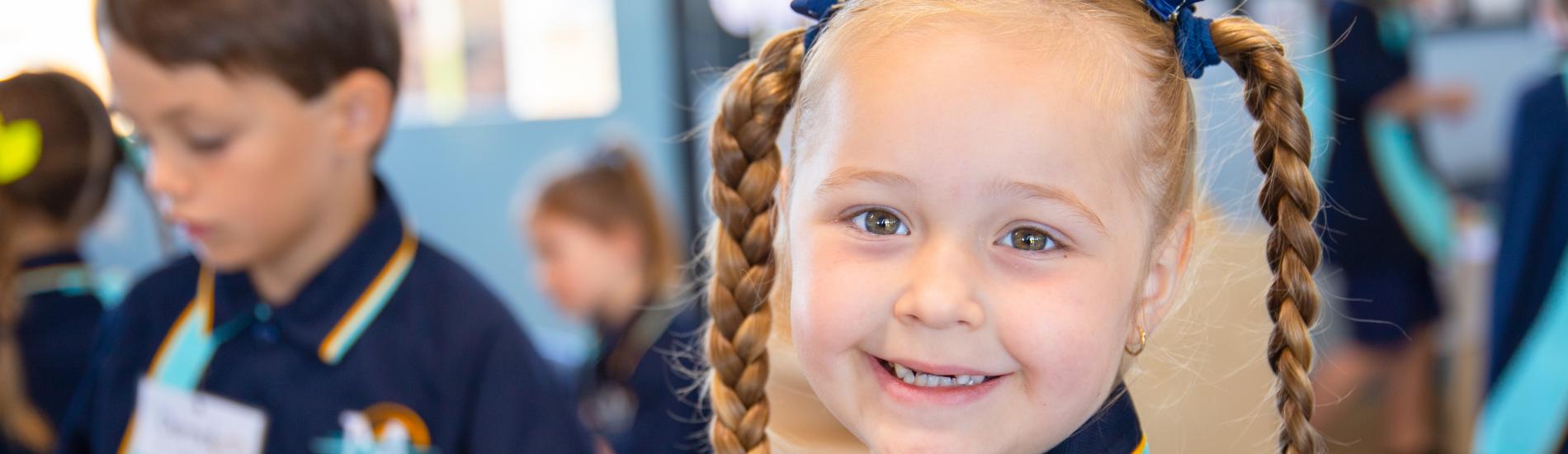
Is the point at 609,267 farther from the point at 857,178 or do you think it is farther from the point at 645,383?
the point at 857,178

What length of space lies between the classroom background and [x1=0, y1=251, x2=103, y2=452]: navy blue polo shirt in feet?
4.04

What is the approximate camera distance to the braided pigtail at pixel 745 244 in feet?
3.07

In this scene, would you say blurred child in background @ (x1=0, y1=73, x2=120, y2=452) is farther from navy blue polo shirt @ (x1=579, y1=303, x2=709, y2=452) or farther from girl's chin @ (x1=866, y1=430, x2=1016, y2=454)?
girl's chin @ (x1=866, y1=430, x2=1016, y2=454)

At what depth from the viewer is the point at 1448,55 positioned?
4531 millimetres

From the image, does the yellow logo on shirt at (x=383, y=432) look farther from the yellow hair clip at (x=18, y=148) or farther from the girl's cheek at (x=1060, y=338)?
the yellow hair clip at (x=18, y=148)

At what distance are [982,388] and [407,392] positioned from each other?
0.72 m

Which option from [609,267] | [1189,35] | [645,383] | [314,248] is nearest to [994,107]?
[1189,35]

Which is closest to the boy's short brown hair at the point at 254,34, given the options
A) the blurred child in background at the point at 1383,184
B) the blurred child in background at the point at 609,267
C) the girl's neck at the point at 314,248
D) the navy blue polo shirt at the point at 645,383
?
the girl's neck at the point at 314,248

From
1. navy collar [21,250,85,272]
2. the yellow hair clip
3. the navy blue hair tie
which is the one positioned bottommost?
navy collar [21,250,85,272]

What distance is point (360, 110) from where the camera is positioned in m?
1.41

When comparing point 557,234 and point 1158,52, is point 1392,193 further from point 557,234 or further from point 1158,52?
point 1158,52

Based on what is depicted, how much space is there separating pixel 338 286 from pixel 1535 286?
5.11 ft

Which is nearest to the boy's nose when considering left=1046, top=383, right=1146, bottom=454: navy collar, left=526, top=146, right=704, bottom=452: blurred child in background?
left=1046, top=383, right=1146, bottom=454: navy collar

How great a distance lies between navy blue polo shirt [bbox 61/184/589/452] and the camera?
1.29 metres
